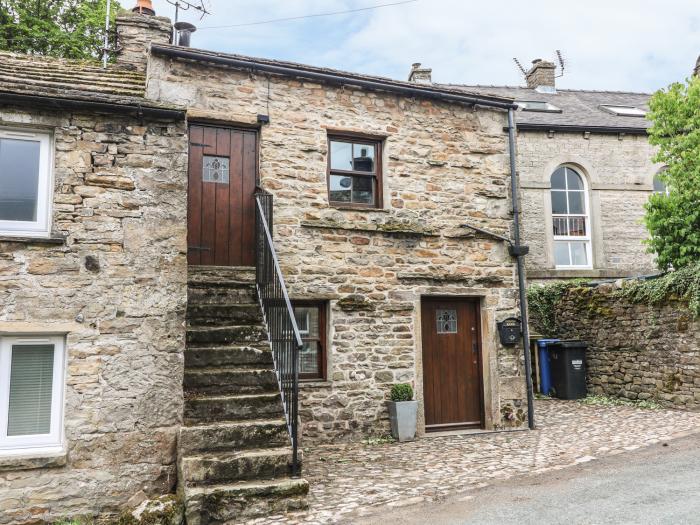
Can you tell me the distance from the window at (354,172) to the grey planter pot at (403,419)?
2973 millimetres

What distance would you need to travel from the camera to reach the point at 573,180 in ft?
48.7

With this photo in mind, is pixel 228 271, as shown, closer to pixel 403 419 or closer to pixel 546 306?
pixel 403 419

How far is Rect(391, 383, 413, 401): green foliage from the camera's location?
798cm

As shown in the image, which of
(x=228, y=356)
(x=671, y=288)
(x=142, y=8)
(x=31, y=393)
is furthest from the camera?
(x=671, y=288)

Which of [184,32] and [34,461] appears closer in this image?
[34,461]

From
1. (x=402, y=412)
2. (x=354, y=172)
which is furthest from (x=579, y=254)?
(x=402, y=412)

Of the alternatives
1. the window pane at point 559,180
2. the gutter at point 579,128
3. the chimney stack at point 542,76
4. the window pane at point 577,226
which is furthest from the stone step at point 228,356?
the chimney stack at point 542,76

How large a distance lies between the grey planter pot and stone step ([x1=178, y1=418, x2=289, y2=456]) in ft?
9.25

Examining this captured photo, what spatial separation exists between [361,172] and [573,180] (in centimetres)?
850

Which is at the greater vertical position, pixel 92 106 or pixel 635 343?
pixel 92 106

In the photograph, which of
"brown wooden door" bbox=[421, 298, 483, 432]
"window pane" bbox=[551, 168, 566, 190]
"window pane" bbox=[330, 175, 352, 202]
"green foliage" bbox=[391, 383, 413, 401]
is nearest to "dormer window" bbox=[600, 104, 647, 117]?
"window pane" bbox=[551, 168, 566, 190]

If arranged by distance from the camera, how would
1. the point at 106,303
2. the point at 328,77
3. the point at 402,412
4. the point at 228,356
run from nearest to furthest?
the point at 106,303
the point at 228,356
the point at 402,412
the point at 328,77

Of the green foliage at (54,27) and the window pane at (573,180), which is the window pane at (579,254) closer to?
the window pane at (573,180)

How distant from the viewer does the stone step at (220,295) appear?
6.87 meters
